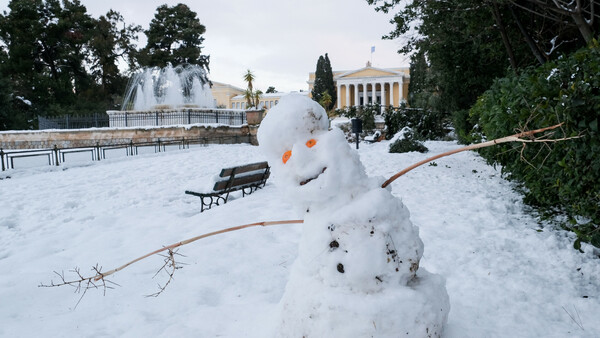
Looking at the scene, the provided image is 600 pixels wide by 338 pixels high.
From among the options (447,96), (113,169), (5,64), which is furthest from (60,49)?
(447,96)

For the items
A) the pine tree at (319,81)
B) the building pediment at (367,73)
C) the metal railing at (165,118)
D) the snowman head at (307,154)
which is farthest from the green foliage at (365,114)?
the building pediment at (367,73)

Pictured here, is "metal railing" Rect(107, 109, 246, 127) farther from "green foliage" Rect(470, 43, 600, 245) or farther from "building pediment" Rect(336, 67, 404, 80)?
"building pediment" Rect(336, 67, 404, 80)

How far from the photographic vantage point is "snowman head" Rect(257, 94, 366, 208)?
7.18 ft

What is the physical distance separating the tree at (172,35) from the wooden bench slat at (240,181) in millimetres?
38592

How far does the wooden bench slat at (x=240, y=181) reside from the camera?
737 centimetres

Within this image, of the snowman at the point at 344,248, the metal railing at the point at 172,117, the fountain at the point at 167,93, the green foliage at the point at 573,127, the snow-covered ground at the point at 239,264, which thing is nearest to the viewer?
the snowman at the point at 344,248

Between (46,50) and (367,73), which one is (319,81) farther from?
(46,50)

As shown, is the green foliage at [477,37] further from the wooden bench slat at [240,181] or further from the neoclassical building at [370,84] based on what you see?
the neoclassical building at [370,84]

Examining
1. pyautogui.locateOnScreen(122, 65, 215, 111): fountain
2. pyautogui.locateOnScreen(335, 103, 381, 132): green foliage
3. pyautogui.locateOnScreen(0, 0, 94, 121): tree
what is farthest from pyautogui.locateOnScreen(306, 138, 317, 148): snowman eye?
Result: pyautogui.locateOnScreen(0, 0, 94, 121): tree

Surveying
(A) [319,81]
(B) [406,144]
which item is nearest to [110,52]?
(A) [319,81]

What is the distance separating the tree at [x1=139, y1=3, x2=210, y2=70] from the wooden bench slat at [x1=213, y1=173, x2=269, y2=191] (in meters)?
38.6

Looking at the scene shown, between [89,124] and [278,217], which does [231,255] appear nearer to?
[278,217]

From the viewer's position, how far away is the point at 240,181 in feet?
26.1

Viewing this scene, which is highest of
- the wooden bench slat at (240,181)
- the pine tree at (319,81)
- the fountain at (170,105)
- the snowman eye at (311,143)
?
the pine tree at (319,81)
